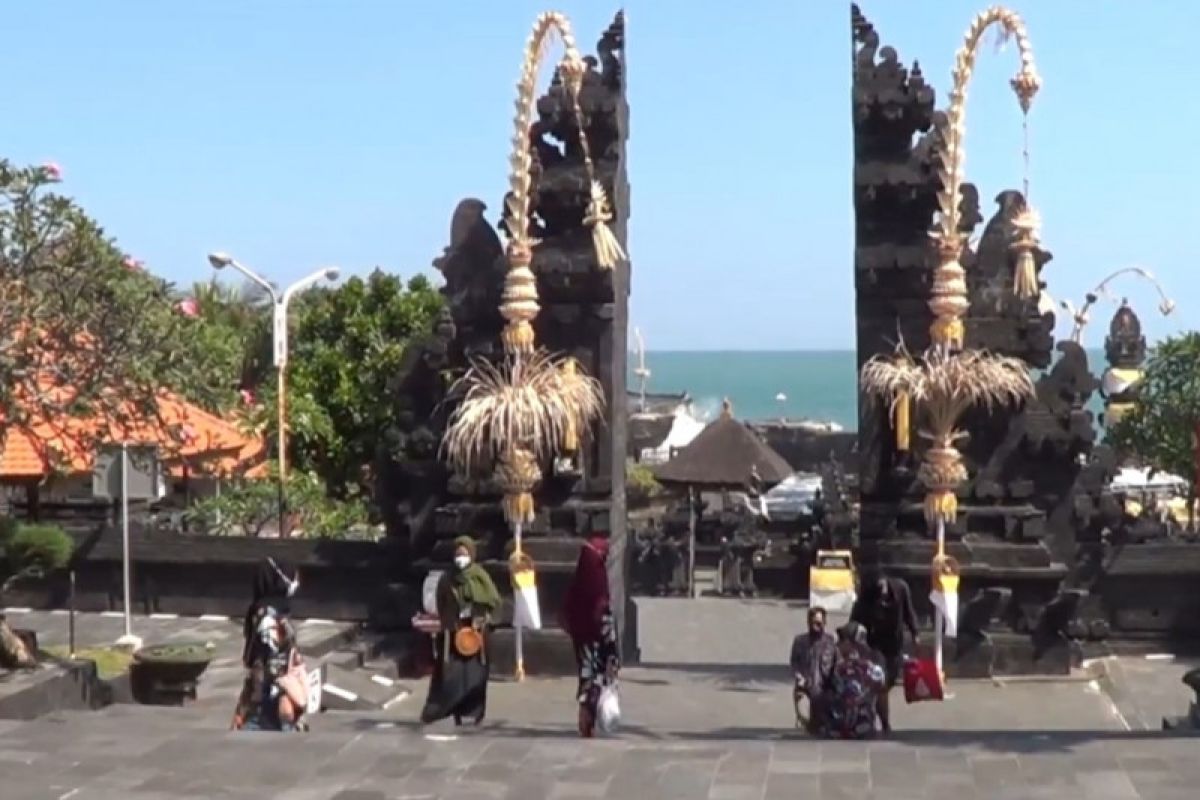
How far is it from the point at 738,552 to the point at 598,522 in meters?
10.7

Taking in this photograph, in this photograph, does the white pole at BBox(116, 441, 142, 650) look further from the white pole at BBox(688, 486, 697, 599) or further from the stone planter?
the white pole at BBox(688, 486, 697, 599)

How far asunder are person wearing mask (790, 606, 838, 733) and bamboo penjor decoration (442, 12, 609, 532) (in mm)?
6246

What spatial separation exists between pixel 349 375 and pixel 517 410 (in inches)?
555

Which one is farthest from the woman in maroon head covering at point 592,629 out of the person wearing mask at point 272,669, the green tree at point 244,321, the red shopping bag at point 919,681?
the green tree at point 244,321

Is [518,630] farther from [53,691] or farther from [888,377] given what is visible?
[53,691]

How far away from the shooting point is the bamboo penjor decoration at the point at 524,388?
18.7 m

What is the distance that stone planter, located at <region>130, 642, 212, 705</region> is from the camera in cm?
1550

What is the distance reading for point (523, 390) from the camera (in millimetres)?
18750

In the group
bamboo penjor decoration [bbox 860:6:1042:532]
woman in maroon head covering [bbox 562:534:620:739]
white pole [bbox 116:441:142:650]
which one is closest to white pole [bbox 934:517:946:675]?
bamboo penjor decoration [bbox 860:6:1042:532]

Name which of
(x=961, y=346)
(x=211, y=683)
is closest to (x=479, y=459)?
(x=211, y=683)

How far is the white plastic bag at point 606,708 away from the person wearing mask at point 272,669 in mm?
2007

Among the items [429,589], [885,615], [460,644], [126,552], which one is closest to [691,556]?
[429,589]

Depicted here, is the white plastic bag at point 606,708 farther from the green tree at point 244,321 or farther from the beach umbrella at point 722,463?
the beach umbrella at point 722,463

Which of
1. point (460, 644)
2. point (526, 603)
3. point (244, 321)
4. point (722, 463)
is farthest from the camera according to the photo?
point (244, 321)
